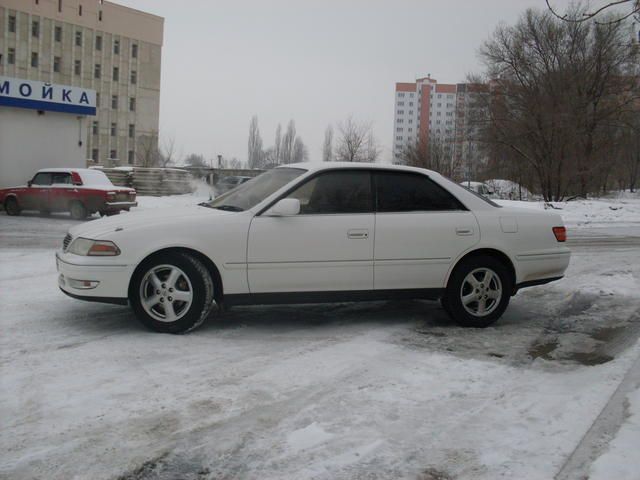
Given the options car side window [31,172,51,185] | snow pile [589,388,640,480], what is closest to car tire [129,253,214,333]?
snow pile [589,388,640,480]

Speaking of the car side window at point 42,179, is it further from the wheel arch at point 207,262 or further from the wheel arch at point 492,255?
the wheel arch at point 492,255

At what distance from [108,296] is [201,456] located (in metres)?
2.59

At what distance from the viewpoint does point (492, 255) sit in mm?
6445

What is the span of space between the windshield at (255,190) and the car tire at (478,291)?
1.79m

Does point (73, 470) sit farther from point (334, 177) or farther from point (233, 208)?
point (334, 177)

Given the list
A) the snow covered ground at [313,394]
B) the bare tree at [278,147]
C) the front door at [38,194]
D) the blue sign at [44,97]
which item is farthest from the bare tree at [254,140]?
the snow covered ground at [313,394]

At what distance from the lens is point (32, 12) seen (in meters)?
81.9

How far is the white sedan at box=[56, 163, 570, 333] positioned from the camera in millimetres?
5656

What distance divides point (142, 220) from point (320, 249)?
1591 mm

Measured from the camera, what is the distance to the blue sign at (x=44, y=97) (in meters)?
24.5

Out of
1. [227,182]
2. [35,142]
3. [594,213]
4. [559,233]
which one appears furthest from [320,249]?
[227,182]

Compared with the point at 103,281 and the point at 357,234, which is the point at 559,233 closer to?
the point at 357,234

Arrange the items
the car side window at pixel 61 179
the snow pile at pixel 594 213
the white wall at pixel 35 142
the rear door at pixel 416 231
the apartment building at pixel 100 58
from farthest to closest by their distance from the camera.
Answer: the apartment building at pixel 100 58, the white wall at pixel 35 142, the snow pile at pixel 594 213, the car side window at pixel 61 179, the rear door at pixel 416 231

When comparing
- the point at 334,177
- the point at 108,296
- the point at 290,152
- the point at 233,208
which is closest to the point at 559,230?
the point at 334,177
